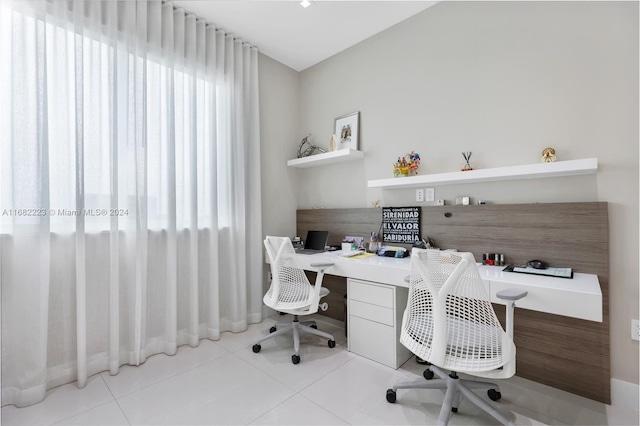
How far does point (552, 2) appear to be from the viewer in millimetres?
2055

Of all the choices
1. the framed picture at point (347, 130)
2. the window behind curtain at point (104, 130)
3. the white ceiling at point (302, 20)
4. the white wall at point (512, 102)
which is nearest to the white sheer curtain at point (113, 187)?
the window behind curtain at point (104, 130)

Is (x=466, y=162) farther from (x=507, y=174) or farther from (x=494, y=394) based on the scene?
(x=494, y=394)

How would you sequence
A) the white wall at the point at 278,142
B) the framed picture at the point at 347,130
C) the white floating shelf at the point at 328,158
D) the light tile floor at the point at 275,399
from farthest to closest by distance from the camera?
1. the white wall at the point at 278,142
2. the framed picture at the point at 347,130
3. the white floating shelf at the point at 328,158
4. the light tile floor at the point at 275,399

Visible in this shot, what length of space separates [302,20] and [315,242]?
89.1 inches

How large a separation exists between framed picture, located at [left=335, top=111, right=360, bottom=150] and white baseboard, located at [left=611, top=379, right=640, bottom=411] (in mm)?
2692

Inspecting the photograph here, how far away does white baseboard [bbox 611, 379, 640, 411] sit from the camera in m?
1.78

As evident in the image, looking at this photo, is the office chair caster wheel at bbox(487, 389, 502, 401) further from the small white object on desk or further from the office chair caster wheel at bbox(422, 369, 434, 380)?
the small white object on desk

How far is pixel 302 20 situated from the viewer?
9.20 ft

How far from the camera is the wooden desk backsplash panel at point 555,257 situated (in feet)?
6.07

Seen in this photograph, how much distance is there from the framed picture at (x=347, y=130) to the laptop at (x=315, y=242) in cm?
100

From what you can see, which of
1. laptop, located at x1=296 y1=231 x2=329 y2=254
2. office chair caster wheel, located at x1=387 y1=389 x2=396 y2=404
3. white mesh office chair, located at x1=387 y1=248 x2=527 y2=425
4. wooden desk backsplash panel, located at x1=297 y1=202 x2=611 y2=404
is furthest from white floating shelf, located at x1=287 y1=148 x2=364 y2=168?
office chair caster wheel, located at x1=387 y1=389 x2=396 y2=404

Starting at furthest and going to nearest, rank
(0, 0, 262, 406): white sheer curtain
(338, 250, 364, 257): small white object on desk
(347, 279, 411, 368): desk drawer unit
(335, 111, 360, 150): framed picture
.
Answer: (335, 111, 360, 150): framed picture
(338, 250, 364, 257): small white object on desk
(347, 279, 411, 368): desk drawer unit
(0, 0, 262, 406): white sheer curtain

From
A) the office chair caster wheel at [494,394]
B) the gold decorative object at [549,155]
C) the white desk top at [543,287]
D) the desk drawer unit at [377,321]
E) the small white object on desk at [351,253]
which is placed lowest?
the office chair caster wheel at [494,394]

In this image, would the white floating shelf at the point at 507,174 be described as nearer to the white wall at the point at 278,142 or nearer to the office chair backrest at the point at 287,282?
the office chair backrest at the point at 287,282
